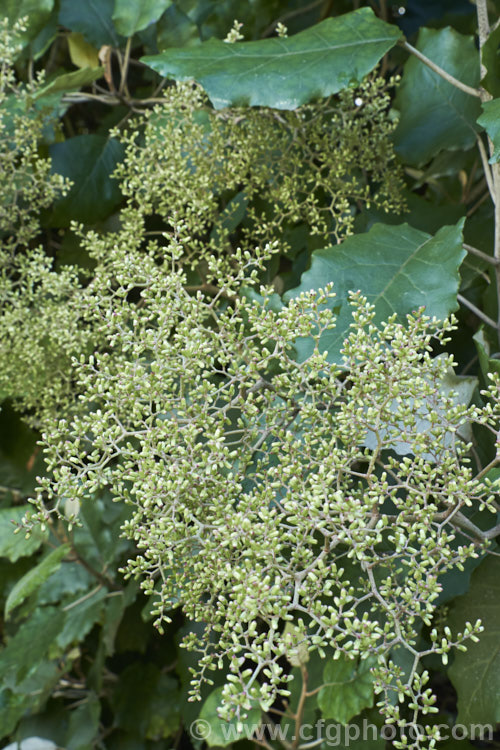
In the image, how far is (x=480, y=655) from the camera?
927mm

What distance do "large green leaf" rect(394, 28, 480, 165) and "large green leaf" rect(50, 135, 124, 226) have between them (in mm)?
621

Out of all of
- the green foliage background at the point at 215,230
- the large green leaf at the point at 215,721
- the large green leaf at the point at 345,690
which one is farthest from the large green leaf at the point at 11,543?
the large green leaf at the point at 345,690

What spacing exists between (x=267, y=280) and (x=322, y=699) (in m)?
0.69

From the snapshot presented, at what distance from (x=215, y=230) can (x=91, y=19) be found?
763 mm

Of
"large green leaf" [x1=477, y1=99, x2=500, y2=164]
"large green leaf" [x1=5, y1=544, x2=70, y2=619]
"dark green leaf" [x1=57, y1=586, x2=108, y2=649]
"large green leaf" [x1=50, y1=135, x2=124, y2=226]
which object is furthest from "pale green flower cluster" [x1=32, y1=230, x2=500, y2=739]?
"dark green leaf" [x1=57, y1=586, x2=108, y2=649]

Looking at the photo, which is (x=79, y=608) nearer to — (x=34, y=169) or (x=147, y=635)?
(x=147, y=635)

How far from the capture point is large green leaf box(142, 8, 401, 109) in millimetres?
950

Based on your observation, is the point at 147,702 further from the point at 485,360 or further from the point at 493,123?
the point at 493,123

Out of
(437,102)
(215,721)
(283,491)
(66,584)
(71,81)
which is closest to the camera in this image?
(283,491)

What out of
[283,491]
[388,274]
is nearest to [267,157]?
[388,274]

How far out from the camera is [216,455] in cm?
66

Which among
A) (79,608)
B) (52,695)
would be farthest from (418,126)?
(52,695)

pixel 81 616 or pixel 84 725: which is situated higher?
pixel 81 616

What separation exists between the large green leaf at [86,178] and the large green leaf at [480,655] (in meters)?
1.03
